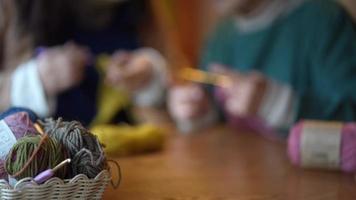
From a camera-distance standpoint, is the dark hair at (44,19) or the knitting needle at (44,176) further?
the dark hair at (44,19)

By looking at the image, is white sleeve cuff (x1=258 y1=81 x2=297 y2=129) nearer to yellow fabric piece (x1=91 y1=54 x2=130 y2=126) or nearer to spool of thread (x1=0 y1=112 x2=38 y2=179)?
yellow fabric piece (x1=91 y1=54 x2=130 y2=126)

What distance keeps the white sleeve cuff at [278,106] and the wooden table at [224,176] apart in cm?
4

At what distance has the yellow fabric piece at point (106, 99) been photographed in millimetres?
1212

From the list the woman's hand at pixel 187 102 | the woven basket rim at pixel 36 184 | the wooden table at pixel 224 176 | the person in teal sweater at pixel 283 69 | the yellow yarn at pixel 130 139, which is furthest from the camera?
the woman's hand at pixel 187 102

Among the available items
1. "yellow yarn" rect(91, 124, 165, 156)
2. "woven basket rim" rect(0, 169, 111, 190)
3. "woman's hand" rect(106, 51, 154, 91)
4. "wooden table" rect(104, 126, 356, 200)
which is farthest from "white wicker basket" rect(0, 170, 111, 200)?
"woman's hand" rect(106, 51, 154, 91)

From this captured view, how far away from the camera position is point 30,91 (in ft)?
3.33

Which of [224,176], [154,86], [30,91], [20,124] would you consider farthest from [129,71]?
[20,124]

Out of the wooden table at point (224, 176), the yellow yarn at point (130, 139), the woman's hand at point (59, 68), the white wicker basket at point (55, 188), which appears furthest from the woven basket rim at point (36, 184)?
the woman's hand at point (59, 68)

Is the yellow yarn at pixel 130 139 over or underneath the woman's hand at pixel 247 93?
underneath

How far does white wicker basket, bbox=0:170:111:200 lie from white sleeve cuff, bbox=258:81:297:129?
0.53m

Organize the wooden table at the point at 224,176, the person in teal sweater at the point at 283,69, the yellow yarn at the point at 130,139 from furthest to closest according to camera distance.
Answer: the person in teal sweater at the point at 283,69 → the yellow yarn at the point at 130,139 → the wooden table at the point at 224,176

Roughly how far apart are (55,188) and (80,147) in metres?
0.05

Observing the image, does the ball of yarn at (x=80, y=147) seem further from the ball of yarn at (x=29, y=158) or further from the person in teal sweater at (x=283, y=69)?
the person in teal sweater at (x=283, y=69)

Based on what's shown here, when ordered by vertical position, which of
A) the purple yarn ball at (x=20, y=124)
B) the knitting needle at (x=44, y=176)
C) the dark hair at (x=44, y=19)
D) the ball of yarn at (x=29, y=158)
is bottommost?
the knitting needle at (x=44, y=176)
